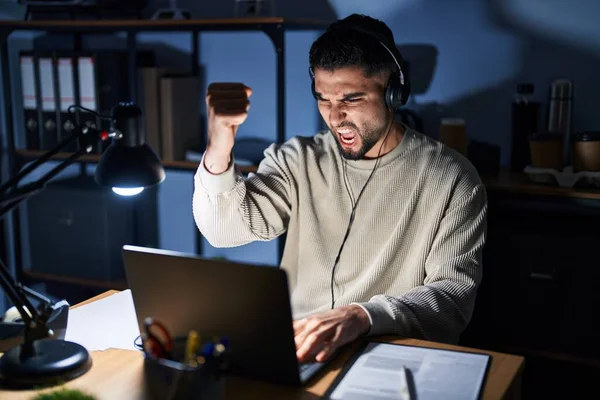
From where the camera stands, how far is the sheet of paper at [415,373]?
109 cm

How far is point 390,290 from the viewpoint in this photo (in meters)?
1.74

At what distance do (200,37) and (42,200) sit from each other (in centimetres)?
84

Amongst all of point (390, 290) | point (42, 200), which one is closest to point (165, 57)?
point (42, 200)

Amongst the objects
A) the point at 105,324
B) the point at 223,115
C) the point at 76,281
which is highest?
the point at 223,115

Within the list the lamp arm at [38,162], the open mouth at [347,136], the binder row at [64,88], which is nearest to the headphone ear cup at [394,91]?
the open mouth at [347,136]

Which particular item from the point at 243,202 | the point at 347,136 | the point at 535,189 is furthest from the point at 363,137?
the point at 535,189

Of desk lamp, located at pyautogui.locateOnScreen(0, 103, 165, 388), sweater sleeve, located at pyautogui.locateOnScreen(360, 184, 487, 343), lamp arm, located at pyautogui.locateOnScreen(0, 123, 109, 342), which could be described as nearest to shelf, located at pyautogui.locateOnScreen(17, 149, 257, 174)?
sweater sleeve, located at pyautogui.locateOnScreen(360, 184, 487, 343)

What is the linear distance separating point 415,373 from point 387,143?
2.57 feet

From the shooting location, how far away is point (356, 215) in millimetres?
1783

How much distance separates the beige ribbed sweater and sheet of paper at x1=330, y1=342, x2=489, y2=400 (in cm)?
36

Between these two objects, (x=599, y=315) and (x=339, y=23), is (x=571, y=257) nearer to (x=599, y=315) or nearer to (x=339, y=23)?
(x=599, y=315)

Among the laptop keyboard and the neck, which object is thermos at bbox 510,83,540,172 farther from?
the laptop keyboard

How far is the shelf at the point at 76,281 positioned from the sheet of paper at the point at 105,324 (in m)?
1.23

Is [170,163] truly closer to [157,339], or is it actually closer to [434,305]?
[434,305]
